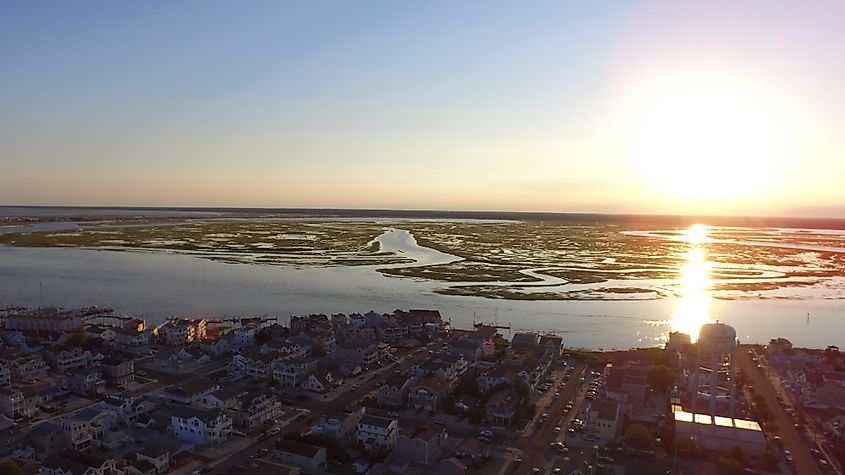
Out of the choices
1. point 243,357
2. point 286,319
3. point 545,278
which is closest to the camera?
point 243,357

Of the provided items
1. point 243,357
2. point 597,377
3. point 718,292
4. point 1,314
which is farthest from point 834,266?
point 1,314

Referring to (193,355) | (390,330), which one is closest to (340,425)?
(193,355)

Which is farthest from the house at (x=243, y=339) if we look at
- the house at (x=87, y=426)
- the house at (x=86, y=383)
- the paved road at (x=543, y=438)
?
the paved road at (x=543, y=438)

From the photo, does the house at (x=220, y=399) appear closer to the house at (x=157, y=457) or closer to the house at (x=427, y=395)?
the house at (x=157, y=457)

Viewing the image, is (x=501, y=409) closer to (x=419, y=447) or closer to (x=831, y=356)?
(x=419, y=447)

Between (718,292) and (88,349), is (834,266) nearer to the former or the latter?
(718,292)

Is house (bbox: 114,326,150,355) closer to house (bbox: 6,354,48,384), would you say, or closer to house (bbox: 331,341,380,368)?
house (bbox: 6,354,48,384)
